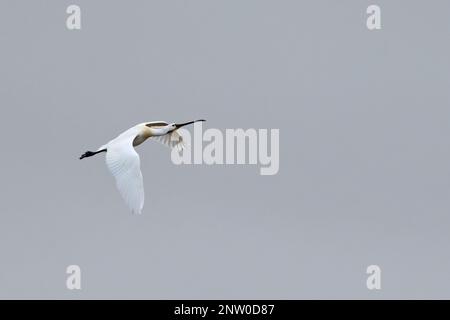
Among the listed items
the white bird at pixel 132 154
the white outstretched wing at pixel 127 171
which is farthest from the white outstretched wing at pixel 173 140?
the white outstretched wing at pixel 127 171

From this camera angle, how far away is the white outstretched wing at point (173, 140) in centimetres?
3219

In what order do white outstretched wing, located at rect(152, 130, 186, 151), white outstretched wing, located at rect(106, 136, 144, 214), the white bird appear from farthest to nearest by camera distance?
1. white outstretched wing, located at rect(152, 130, 186, 151)
2. the white bird
3. white outstretched wing, located at rect(106, 136, 144, 214)

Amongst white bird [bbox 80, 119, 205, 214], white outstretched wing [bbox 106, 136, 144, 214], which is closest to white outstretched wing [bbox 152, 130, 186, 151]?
white bird [bbox 80, 119, 205, 214]

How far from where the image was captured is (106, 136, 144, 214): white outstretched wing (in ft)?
86.0

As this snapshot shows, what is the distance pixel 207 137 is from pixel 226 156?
3.78m

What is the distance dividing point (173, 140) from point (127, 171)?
201 inches

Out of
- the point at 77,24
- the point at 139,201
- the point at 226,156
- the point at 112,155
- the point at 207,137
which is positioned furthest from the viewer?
the point at 226,156

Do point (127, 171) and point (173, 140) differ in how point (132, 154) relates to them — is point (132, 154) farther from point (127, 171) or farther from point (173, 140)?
point (173, 140)

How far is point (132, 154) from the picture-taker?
2789 cm

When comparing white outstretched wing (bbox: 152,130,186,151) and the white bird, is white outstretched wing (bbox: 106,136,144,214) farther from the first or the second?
white outstretched wing (bbox: 152,130,186,151)

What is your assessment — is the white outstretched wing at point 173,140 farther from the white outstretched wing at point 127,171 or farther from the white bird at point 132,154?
the white outstretched wing at point 127,171

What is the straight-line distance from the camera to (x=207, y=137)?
138 ft

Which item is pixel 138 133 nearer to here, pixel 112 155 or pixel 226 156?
pixel 112 155

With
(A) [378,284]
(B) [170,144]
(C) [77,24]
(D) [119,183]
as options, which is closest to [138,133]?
(B) [170,144]
